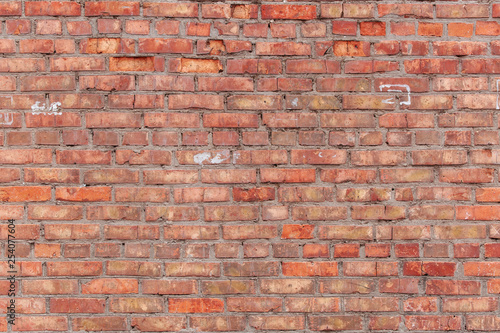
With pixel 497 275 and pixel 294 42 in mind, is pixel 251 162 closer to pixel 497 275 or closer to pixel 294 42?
pixel 294 42

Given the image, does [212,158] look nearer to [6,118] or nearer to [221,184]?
[221,184]

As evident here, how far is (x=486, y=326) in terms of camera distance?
2014mm

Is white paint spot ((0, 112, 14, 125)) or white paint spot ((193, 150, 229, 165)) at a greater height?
white paint spot ((0, 112, 14, 125))

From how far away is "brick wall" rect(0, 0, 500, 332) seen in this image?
2.01 meters

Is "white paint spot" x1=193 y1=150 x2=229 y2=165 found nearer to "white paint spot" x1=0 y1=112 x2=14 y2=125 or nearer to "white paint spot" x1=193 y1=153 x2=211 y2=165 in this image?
"white paint spot" x1=193 y1=153 x2=211 y2=165

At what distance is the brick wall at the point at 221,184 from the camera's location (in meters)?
2.01

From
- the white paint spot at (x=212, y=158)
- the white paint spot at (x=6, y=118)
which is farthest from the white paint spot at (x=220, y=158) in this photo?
the white paint spot at (x=6, y=118)

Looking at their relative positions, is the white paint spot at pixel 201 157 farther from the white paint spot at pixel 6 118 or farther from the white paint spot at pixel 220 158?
the white paint spot at pixel 6 118

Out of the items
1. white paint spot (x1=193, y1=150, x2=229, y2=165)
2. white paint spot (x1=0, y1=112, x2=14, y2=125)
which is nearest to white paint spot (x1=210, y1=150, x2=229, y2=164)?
white paint spot (x1=193, y1=150, x2=229, y2=165)

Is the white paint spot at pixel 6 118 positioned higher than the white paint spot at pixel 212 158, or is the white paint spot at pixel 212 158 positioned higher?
the white paint spot at pixel 6 118

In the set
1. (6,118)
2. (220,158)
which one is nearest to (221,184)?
(220,158)

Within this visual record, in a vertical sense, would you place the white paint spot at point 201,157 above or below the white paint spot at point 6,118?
below

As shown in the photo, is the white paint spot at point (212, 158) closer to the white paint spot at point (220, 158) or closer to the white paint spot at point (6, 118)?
the white paint spot at point (220, 158)

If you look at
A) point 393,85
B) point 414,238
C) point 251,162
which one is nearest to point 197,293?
point 251,162
